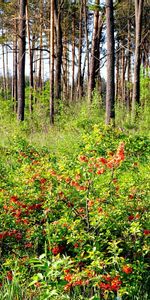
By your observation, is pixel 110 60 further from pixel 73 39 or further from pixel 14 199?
pixel 73 39

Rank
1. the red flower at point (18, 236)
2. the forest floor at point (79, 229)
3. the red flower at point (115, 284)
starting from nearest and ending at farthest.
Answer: the red flower at point (115, 284), the forest floor at point (79, 229), the red flower at point (18, 236)

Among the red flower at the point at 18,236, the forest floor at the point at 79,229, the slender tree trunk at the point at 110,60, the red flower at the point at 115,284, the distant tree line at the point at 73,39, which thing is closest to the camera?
the red flower at the point at 115,284

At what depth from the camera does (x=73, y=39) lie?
28.6m

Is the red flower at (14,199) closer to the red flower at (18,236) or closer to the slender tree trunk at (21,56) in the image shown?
the red flower at (18,236)

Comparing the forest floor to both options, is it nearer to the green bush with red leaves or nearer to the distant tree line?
the green bush with red leaves

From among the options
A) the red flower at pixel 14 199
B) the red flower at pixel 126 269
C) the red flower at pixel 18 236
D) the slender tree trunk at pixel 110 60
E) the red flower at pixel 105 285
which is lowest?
the red flower at pixel 105 285

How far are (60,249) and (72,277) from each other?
Result: 0.95 m

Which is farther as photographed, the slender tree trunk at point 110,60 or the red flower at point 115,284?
the slender tree trunk at point 110,60

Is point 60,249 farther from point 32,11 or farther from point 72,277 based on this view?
point 32,11

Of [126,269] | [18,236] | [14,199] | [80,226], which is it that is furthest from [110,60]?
[126,269]

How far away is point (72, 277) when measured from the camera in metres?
2.65

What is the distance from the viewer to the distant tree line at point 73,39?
46.7ft

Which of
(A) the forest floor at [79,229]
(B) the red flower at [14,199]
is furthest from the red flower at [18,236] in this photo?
(B) the red flower at [14,199]

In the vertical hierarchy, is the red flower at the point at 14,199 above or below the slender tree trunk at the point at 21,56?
below
